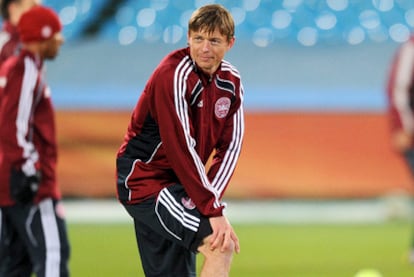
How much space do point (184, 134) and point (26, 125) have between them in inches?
57.9

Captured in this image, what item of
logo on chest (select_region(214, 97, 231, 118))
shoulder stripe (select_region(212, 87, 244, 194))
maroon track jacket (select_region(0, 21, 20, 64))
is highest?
maroon track jacket (select_region(0, 21, 20, 64))

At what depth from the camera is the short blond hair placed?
512 centimetres

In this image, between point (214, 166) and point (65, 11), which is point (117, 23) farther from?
point (214, 166)

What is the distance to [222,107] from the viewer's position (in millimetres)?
5348

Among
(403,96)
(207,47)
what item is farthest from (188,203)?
(403,96)

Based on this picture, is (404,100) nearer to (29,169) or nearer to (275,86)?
(29,169)

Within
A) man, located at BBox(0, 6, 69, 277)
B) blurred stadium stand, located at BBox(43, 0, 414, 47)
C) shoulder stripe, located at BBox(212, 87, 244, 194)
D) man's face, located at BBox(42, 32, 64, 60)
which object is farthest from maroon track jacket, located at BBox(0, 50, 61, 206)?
blurred stadium stand, located at BBox(43, 0, 414, 47)

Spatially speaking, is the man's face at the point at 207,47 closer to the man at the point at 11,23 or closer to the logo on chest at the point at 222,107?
the logo on chest at the point at 222,107

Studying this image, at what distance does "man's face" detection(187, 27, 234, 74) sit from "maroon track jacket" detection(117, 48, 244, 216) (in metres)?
0.07

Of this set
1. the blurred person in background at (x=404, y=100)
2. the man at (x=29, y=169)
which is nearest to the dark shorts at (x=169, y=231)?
the man at (x=29, y=169)

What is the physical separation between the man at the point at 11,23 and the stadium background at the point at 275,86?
7.37 m

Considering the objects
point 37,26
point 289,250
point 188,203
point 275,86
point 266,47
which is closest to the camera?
point 188,203

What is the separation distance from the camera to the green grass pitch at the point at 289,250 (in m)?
9.44

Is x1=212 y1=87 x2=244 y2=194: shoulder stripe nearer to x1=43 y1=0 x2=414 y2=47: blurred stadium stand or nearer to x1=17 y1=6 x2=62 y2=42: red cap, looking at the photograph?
x1=17 y1=6 x2=62 y2=42: red cap
